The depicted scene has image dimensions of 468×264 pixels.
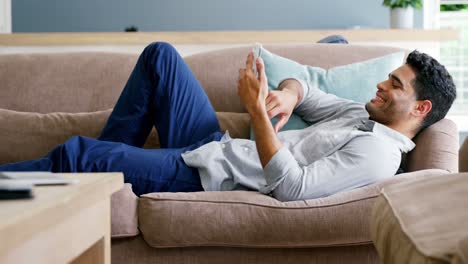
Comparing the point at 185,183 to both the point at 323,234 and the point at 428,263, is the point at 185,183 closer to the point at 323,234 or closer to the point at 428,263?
the point at 323,234

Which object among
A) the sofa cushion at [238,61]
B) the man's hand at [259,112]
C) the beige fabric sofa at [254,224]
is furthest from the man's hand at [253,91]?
the sofa cushion at [238,61]

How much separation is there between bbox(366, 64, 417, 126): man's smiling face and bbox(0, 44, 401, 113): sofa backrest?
37cm

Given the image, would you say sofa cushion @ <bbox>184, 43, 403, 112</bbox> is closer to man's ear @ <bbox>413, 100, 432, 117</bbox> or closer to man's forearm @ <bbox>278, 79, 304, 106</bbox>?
man's forearm @ <bbox>278, 79, 304, 106</bbox>

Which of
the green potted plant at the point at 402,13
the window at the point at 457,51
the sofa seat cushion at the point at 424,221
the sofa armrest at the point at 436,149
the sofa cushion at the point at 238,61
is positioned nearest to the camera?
the sofa seat cushion at the point at 424,221

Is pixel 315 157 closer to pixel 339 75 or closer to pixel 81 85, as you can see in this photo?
pixel 339 75

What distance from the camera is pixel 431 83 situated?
2.49 meters

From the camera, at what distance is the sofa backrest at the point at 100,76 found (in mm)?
2865

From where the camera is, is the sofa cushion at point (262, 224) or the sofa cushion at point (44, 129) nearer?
the sofa cushion at point (262, 224)

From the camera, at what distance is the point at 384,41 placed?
4.26 meters

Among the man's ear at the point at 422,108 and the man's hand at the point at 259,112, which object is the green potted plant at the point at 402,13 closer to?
the man's ear at the point at 422,108

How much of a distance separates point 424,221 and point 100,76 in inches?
74.7

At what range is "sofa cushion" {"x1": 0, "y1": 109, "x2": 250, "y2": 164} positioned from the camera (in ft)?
8.95

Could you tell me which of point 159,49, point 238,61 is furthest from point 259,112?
point 238,61

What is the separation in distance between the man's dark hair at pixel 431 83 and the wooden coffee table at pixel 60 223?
1.33 metres
